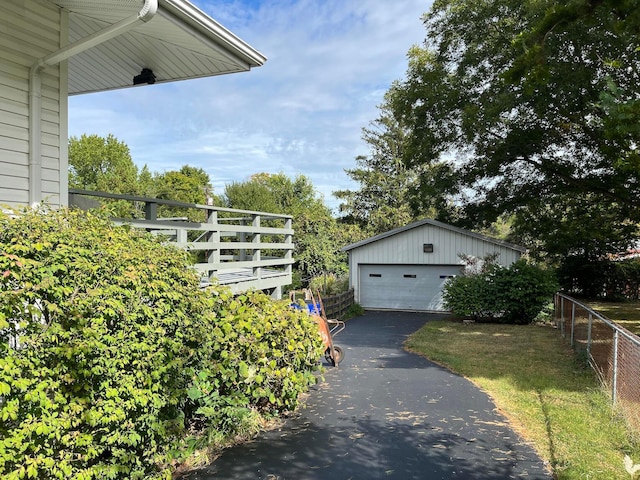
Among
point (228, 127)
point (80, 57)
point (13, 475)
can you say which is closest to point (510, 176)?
point (80, 57)

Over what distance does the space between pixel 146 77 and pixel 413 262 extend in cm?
1309

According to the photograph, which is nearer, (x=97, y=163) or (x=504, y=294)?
(x=504, y=294)

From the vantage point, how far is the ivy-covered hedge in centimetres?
264

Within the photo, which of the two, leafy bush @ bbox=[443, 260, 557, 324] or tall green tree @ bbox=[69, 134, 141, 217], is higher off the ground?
tall green tree @ bbox=[69, 134, 141, 217]

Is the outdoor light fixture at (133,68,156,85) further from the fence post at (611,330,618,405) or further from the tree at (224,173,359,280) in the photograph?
the tree at (224,173,359,280)

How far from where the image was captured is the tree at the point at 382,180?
33938 millimetres

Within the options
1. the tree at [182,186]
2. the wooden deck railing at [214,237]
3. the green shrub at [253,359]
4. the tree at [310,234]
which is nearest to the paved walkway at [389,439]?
the green shrub at [253,359]

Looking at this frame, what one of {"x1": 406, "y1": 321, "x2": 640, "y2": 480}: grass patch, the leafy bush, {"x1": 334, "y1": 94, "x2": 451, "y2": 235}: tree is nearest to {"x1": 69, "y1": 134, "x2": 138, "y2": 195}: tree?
{"x1": 334, "y1": 94, "x2": 451, "y2": 235}: tree

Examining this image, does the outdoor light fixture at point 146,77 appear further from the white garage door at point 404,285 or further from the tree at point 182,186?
the tree at point 182,186

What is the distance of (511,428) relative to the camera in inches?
205

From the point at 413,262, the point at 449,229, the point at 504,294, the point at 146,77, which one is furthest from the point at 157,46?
the point at 413,262

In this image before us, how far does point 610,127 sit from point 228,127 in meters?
41.5

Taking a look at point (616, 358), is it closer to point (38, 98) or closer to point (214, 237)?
point (214, 237)

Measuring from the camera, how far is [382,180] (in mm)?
35094
